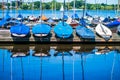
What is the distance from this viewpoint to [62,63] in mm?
26203

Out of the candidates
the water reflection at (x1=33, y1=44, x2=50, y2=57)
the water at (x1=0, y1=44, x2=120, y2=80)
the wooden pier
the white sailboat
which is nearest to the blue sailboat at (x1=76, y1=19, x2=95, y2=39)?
the wooden pier

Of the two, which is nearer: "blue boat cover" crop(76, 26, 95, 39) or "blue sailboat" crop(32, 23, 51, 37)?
"blue sailboat" crop(32, 23, 51, 37)

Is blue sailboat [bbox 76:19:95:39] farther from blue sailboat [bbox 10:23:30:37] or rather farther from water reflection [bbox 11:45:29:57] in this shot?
water reflection [bbox 11:45:29:57]

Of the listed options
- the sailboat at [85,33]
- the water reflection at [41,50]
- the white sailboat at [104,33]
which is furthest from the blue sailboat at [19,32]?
the white sailboat at [104,33]

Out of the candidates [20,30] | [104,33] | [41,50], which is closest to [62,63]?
[41,50]

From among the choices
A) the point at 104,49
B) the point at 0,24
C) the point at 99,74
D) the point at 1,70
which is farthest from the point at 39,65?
the point at 0,24

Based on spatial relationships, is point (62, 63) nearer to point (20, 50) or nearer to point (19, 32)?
point (20, 50)

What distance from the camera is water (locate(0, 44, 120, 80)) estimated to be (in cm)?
2162

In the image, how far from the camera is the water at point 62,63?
21625 millimetres

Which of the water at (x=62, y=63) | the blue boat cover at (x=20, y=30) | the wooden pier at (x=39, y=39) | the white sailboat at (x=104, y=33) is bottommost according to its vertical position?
the water at (x=62, y=63)

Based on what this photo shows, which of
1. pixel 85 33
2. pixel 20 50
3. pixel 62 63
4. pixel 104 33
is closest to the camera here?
pixel 62 63

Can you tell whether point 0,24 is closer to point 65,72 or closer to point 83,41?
point 83,41

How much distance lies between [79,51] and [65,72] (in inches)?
348

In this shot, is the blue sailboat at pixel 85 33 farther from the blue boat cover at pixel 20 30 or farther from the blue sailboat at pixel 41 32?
the blue boat cover at pixel 20 30
